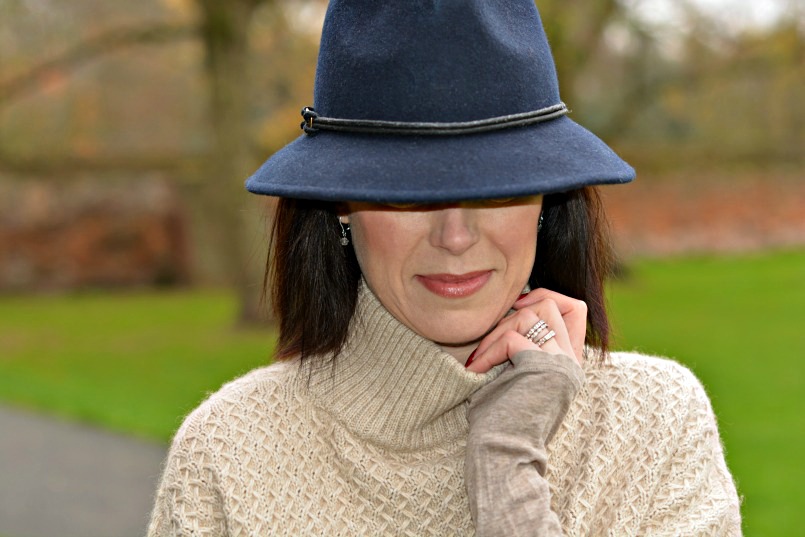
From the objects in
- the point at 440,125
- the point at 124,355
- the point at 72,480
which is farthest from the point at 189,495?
the point at 124,355

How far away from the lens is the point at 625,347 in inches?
385

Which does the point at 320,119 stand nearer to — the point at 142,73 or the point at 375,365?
the point at 375,365

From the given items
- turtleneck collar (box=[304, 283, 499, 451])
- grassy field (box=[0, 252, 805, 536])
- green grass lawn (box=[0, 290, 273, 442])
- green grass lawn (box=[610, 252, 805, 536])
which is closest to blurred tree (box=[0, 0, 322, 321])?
green grass lawn (box=[0, 290, 273, 442])

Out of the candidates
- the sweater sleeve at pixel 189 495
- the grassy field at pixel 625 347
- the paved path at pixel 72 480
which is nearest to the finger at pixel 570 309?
the sweater sleeve at pixel 189 495

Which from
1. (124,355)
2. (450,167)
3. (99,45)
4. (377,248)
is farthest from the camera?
(99,45)

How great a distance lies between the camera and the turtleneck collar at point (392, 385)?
242cm

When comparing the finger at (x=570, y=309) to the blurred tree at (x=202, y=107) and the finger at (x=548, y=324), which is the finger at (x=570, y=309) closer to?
the finger at (x=548, y=324)

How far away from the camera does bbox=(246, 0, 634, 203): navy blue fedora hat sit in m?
2.09

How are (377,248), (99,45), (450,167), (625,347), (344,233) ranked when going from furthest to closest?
(99,45)
(625,347)
(344,233)
(377,248)
(450,167)

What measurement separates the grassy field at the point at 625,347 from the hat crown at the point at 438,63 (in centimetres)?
275

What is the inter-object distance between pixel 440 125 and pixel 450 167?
0.09 metres

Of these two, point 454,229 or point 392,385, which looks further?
point 392,385

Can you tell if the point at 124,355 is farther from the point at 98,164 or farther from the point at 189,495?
the point at 189,495

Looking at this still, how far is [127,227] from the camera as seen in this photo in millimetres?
18172
